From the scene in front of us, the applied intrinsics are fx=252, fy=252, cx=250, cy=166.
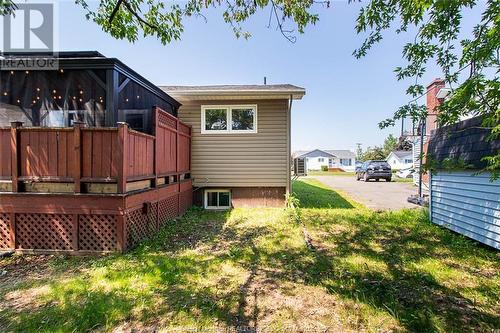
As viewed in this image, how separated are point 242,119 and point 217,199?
2842 mm

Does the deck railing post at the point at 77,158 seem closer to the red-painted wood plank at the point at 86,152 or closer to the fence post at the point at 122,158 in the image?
the red-painted wood plank at the point at 86,152

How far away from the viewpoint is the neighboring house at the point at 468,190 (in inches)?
176

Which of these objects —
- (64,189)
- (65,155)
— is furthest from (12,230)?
(65,155)

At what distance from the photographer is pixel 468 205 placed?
514cm

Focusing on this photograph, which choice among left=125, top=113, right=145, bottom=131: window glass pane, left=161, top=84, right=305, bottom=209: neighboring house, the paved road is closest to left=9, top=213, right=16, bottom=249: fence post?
left=125, top=113, right=145, bottom=131: window glass pane

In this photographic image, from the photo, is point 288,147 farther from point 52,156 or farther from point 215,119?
point 52,156

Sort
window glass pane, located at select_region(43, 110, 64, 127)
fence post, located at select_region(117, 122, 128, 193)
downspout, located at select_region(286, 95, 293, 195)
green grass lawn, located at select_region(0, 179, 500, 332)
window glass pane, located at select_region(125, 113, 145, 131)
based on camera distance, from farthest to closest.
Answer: downspout, located at select_region(286, 95, 293, 195) < window glass pane, located at select_region(125, 113, 145, 131) < window glass pane, located at select_region(43, 110, 64, 127) < fence post, located at select_region(117, 122, 128, 193) < green grass lawn, located at select_region(0, 179, 500, 332)

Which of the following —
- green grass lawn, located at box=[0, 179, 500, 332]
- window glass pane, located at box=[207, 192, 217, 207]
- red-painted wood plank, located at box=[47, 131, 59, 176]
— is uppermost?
red-painted wood plank, located at box=[47, 131, 59, 176]

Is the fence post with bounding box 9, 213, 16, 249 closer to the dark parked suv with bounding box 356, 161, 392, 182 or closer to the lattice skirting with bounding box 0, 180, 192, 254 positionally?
the lattice skirting with bounding box 0, 180, 192, 254

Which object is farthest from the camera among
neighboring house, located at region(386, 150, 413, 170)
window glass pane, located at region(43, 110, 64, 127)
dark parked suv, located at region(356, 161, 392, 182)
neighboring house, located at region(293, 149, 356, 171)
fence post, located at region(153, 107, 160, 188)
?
neighboring house, located at region(293, 149, 356, 171)

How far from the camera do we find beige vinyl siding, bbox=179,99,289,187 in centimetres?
816

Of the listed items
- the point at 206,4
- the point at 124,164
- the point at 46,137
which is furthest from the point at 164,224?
the point at 206,4

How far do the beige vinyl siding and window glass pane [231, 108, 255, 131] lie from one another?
23cm

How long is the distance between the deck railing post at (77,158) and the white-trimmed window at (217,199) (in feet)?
15.0
